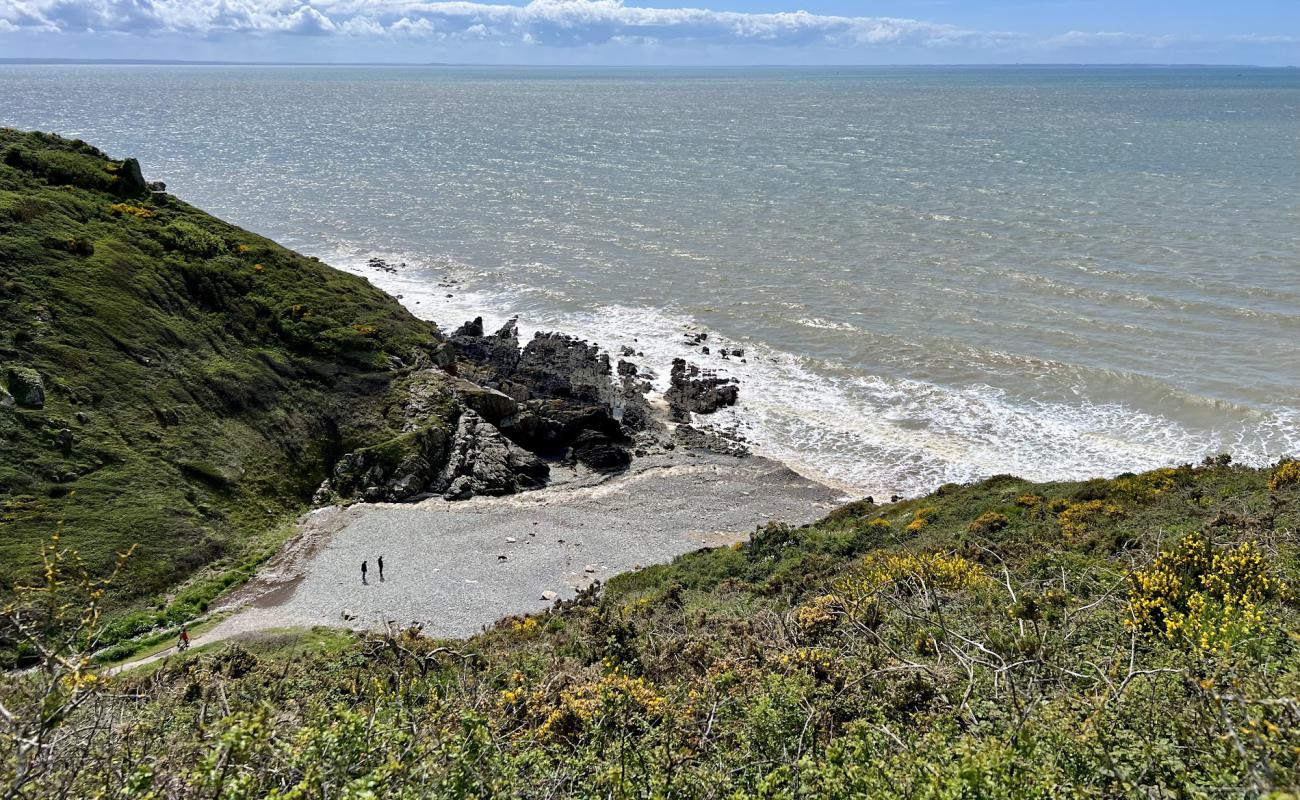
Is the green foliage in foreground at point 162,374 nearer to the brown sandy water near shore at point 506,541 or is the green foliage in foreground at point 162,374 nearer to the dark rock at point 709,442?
the brown sandy water near shore at point 506,541

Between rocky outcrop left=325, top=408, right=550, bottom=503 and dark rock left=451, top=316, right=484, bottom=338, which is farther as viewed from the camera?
dark rock left=451, top=316, right=484, bottom=338

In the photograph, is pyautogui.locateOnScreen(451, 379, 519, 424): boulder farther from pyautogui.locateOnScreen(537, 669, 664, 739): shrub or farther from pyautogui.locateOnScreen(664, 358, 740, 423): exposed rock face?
pyautogui.locateOnScreen(537, 669, 664, 739): shrub

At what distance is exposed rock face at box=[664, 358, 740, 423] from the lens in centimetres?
3606

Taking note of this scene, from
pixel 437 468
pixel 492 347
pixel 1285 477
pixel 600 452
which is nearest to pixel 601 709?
pixel 1285 477

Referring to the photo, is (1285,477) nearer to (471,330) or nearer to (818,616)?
(818,616)

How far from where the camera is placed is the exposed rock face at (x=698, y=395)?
118 ft

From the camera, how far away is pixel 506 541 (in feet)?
84.7

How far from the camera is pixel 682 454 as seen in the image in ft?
107

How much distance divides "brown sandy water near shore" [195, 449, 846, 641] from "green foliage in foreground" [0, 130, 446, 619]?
6.71 feet

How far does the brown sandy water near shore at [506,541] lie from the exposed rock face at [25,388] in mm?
8502

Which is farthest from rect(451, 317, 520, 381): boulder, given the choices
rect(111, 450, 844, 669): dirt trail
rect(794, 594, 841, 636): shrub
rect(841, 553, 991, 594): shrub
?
rect(794, 594, 841, 636): shrub

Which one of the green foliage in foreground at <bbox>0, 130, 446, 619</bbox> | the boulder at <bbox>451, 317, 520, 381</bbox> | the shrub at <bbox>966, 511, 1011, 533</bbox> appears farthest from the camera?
the boulder at <bbox>451, 317, 520, 381</bbox>

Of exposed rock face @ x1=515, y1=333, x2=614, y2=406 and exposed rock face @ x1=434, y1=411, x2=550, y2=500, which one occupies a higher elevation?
exposed rock face @ x1=515, y1=333, x2=614, y2=406

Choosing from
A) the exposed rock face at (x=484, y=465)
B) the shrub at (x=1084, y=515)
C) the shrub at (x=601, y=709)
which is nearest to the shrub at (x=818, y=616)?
the shrub at (x=601, y=709)
